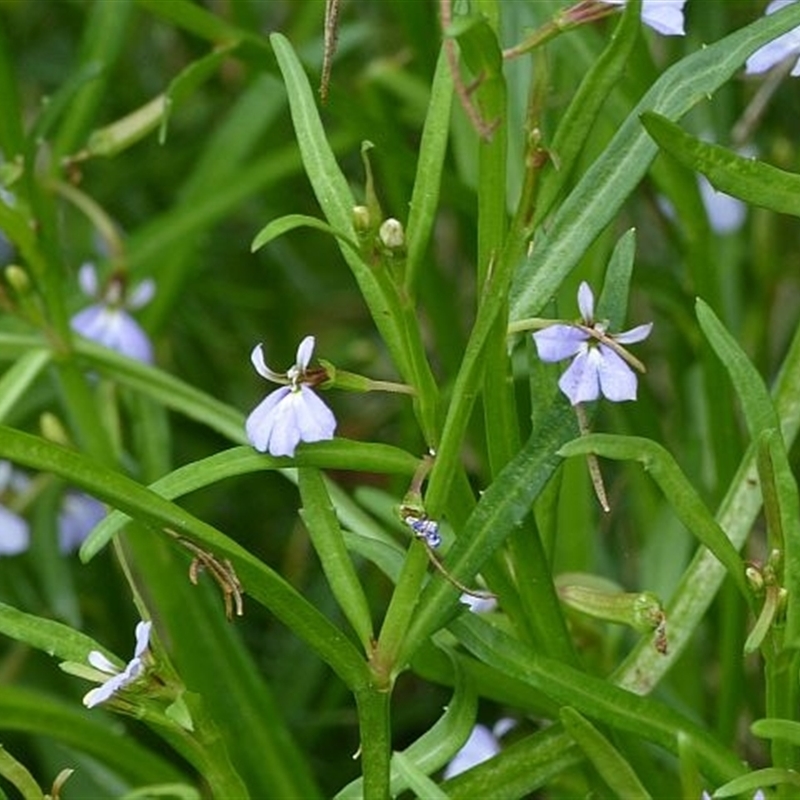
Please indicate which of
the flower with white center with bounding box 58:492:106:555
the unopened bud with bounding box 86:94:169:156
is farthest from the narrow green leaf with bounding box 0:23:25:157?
the flower with white center with bounding box 58:492:106:555

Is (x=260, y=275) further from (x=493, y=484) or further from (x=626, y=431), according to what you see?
(x=493, y=484)

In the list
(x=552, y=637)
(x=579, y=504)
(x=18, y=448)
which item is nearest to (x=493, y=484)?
(x=552, y=637)

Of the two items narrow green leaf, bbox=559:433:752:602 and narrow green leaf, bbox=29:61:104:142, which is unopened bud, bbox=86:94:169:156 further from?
narrow green leaf, bbox=559:433:752:602

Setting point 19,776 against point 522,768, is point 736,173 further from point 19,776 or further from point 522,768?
point 19,776

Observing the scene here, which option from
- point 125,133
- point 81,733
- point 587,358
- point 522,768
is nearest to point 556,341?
point 587,358

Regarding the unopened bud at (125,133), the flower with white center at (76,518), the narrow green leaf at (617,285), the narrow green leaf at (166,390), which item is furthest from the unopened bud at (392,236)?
the flower with white center at (76,518)
